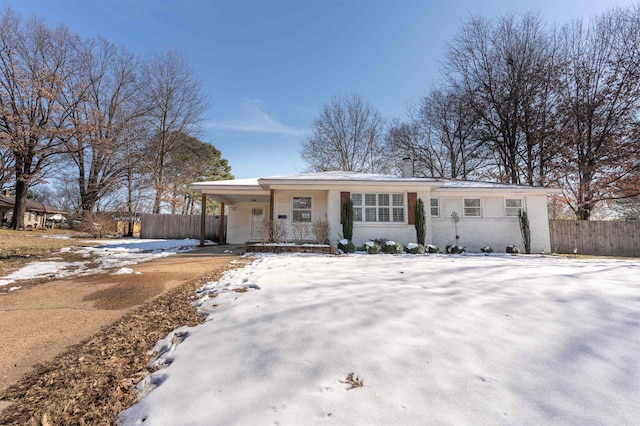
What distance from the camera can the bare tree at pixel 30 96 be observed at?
49.1ft

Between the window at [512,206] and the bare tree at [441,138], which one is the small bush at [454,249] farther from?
the bare tree at [441,138]

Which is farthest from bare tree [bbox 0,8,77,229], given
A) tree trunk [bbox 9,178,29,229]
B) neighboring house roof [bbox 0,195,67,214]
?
neighboring house roof [bbox 0,195,67,214]

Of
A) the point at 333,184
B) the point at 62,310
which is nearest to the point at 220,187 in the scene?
the point at 333,184

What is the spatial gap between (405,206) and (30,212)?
35930mm

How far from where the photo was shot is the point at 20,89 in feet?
49.9

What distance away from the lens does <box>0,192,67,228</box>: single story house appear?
23.3 metres

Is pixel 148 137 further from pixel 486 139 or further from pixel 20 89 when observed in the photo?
pixel 486 139

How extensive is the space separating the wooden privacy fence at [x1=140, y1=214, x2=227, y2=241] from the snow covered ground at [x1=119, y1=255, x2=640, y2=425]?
14.6 m

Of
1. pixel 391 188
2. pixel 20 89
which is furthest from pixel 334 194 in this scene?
pixel 20 89

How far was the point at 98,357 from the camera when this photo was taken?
223 centimetres

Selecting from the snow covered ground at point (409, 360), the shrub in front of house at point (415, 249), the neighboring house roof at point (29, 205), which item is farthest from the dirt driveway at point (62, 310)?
the neighboring house roof at point (29, 205)

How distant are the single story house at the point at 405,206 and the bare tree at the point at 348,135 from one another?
11.3m

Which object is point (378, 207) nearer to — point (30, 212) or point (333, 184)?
point (333, 184)

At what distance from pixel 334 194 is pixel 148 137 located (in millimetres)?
17374
